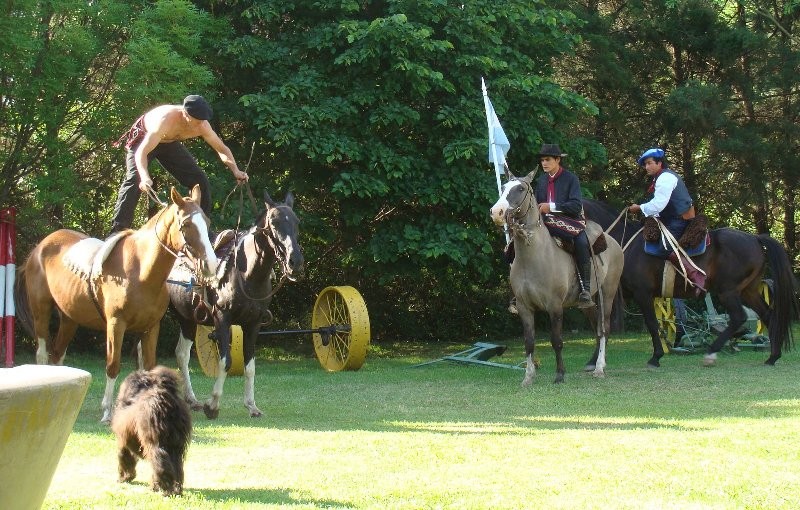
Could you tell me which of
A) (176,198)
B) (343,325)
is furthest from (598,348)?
(176,198)

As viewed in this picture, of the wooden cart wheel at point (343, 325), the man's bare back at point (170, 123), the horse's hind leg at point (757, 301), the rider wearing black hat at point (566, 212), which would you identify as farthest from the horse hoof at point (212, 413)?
the horse's hind leg at point (757, 301)

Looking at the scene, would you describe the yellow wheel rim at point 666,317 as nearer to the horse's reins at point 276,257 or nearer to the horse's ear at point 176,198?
the horse's reins at point 276,257

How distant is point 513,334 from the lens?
21516 mm

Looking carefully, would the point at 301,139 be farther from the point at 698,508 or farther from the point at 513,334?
the point at 698,508

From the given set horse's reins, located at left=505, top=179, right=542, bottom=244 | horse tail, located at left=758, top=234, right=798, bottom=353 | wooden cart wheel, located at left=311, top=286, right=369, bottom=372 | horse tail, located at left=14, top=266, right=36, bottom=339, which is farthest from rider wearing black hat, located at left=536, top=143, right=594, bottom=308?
horse tail, located at left=14, top=266, right=36, bottom=339

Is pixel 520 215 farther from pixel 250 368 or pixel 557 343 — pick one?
pixel 250 368

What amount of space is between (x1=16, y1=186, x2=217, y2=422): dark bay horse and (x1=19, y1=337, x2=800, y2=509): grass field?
0.76 m

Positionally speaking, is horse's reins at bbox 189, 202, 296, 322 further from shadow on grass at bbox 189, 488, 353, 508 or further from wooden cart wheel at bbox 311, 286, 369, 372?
wooden cart wheel at bbox 311, 286, 369, 372

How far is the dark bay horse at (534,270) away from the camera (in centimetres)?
1144

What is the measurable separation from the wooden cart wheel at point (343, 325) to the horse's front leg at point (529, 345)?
2349mm

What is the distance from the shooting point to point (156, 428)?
5664 mm

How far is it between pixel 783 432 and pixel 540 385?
13.7 ft

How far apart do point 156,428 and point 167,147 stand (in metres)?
4.55

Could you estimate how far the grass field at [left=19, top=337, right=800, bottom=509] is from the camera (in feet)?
18.6
